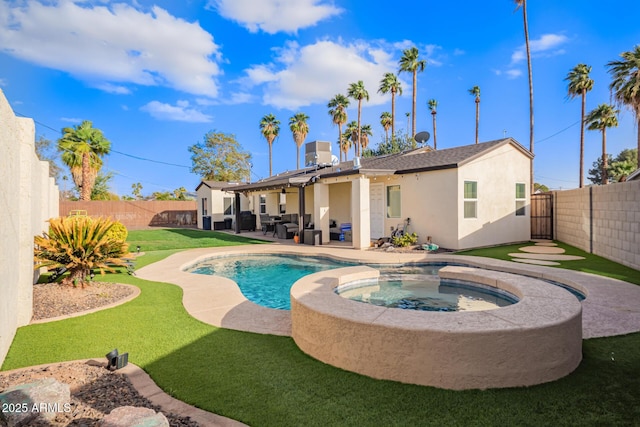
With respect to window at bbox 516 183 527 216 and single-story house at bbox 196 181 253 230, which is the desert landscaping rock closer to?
window at bbox 516 183 527 216

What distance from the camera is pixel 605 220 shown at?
1036 cm

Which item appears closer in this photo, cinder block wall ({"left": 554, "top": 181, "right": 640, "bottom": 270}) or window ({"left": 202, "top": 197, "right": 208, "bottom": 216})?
cinder block wall ({"left": 554, "top": 181, "right": 640, "bottom": 270})

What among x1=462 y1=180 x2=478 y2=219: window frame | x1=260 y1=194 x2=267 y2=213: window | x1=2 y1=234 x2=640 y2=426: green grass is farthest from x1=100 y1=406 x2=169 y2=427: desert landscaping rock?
x1=260 y1=194 x2=267 y2=213: window

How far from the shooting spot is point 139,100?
38344mm

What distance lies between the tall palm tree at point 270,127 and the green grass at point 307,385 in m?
39.3

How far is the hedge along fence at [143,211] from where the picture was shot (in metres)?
28.5

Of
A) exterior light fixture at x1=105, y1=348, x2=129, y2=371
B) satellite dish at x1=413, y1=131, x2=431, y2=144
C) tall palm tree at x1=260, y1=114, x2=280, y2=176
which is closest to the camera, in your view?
exterior light fixture at x1=105, y1=348, x2=129, y2=371

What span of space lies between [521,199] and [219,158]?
3644 cm

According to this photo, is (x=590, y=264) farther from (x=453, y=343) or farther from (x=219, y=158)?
(x=219, y=158)

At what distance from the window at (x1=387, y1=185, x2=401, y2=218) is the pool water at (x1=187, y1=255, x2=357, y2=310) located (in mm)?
4394

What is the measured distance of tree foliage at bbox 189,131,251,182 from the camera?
42.1 meters

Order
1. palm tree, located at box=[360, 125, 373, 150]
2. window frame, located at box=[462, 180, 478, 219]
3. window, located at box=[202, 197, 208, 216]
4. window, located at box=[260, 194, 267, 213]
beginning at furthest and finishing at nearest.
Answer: palm tree, located at box=[360, 125, 373, 150], window, located at box=[202, 197, 208, 216], window, located at box=[260, 194, 267, 213], window frame, located at box=[462, 180, 478, 219]

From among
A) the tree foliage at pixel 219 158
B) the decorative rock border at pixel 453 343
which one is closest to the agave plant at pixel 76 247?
the decorative rock border at pixel 453 343

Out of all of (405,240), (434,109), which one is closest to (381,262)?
(405,240)
